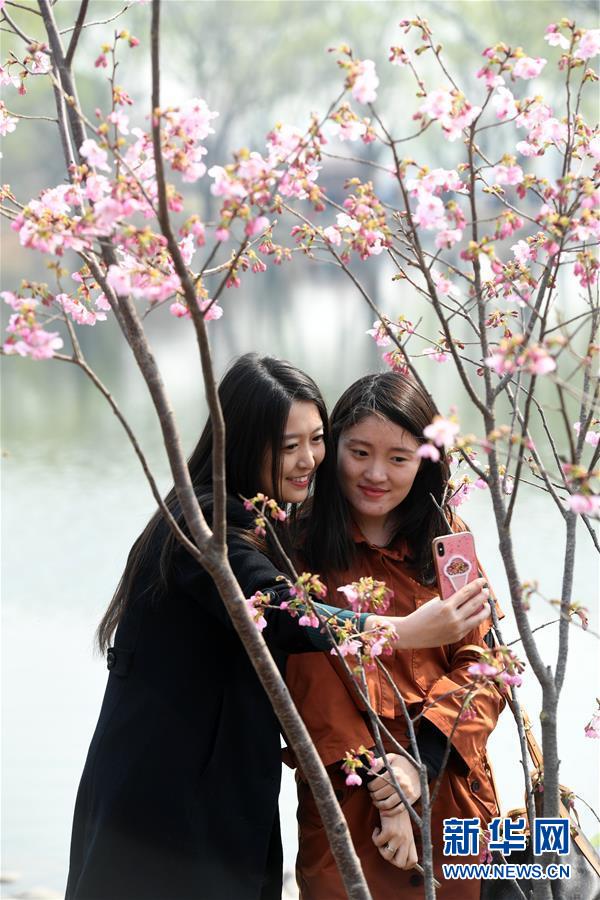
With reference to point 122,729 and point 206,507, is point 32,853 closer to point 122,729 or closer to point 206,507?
point 122,729

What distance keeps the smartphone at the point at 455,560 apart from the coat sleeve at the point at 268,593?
18 centimetres

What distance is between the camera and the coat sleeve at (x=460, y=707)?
1.80m

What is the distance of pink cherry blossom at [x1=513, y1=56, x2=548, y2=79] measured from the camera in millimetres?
1446

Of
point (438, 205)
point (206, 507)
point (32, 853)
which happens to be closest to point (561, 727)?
point (32, 853)

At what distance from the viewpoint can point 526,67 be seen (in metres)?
1.46

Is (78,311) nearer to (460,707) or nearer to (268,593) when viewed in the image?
(268,593)

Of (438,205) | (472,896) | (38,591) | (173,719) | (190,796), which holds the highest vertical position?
(38,591)

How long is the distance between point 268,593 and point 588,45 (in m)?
0.83

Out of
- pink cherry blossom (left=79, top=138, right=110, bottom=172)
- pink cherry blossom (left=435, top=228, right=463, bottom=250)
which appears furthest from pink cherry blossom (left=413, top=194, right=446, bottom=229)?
pink cherry blossom (left=79, top=138, right=110, bottom=172)

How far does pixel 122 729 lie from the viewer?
1.74 m

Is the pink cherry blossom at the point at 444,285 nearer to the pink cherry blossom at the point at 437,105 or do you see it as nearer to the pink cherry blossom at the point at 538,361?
the pink cherry blossom at the point at 437,105

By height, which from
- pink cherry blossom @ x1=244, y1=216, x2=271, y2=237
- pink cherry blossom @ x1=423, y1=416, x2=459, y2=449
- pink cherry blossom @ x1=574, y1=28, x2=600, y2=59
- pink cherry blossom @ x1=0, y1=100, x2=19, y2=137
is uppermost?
pink cherry blossom @ x1=0, y1=100, x2=19, y2=137

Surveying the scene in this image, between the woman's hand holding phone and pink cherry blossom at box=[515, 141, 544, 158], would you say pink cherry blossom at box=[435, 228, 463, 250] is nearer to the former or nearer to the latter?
pink cherry blossom at box=[515, 141, 544, 158]

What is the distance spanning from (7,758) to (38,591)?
62.9 inches
